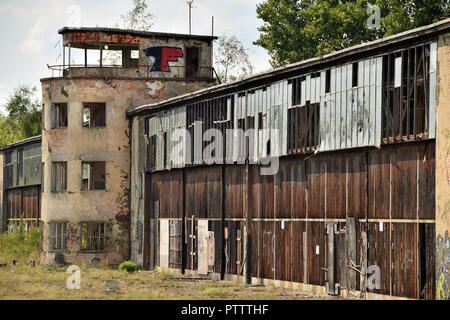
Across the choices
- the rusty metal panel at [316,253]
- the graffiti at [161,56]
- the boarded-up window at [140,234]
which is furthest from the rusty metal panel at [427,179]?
the graffiti at [161,56]

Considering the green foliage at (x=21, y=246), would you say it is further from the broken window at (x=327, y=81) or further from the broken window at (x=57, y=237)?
the broken window at (x=327, y=81)

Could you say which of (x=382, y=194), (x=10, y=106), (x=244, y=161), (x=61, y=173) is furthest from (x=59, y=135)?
(x=10, y=106)

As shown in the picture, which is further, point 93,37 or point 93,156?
point 93,37

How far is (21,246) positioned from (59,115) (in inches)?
305

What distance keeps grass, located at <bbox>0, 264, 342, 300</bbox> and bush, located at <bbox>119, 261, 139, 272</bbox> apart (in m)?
0.32

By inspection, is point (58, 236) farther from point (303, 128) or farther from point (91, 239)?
point (303, 128)

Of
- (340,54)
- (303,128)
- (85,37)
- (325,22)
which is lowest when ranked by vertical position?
(303,128)

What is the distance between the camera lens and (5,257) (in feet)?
141

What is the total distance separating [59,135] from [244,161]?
516 inches

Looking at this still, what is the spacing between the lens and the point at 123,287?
28156mm

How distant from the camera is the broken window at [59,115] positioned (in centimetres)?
3891

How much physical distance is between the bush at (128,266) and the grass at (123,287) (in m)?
0.32

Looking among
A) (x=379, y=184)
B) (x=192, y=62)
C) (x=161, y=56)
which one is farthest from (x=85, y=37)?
(x=379, y=184)
